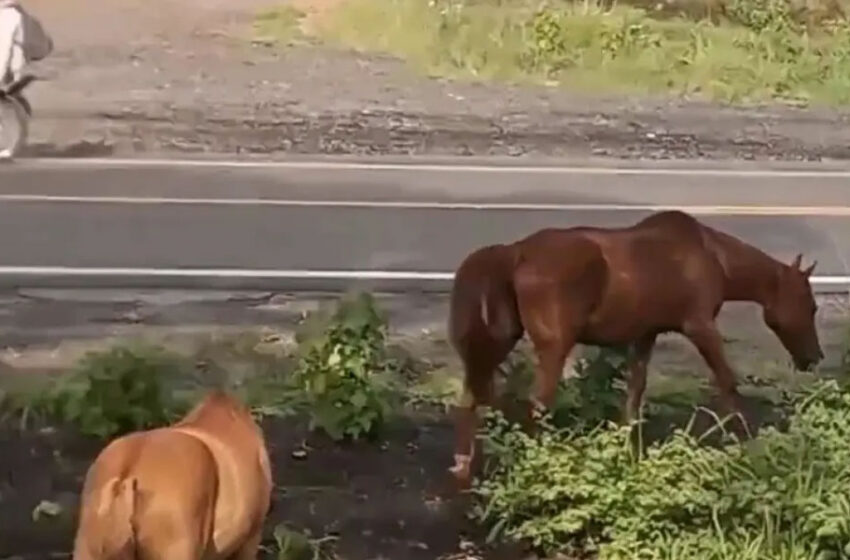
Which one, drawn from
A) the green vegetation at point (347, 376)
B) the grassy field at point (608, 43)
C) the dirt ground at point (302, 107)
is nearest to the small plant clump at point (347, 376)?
the green vegetation at point (347, 376)

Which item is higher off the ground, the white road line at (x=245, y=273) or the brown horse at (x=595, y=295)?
the brown horse at (x=595, y=295)

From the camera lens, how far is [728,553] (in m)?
5.42

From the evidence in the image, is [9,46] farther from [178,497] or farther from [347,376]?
[178,497]

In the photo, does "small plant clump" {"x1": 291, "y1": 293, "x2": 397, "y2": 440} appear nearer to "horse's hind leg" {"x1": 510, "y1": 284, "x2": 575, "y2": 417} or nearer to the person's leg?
"horse's hind leg" {"x1": 510, "y1": 284, "x2": 575, "y2": 417}

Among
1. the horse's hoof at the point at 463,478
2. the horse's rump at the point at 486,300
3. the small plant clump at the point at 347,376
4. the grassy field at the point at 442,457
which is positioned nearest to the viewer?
the grassy field at the point at 442,457

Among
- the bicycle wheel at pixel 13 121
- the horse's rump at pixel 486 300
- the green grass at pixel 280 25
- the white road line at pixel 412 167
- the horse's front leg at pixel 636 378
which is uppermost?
the horse's rump at pixel 486 300

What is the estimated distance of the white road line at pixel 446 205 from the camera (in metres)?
10.8

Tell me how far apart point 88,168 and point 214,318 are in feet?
11.4

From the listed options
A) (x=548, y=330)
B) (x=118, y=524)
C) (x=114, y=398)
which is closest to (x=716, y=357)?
(x=548, y=330)

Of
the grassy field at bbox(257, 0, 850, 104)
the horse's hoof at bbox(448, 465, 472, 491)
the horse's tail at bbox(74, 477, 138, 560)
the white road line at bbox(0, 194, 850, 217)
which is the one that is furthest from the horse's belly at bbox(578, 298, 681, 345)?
the grassy field at bbox(257, 0, 850, 104)

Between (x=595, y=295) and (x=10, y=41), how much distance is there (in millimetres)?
7296

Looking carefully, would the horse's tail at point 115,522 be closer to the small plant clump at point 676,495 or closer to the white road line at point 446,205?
the small plant clump at point 676,495

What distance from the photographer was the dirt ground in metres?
12.4

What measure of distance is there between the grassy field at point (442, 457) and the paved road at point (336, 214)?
75.1 inches
